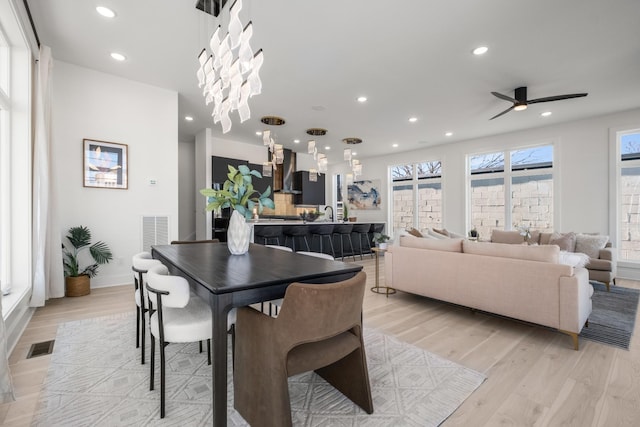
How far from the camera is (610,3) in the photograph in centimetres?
248

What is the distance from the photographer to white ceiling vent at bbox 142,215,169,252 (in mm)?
4277

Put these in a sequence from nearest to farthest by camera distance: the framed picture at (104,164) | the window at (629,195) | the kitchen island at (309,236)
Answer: the framed picture at (104,164) → the window at (629,195) → the kitchen island at (309,236)

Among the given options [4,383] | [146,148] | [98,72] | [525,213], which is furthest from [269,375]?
[525,213]

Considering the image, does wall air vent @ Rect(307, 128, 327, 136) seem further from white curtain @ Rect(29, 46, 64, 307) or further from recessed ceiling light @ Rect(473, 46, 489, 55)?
white curtain @ Rect(29, 46, 64, 307)

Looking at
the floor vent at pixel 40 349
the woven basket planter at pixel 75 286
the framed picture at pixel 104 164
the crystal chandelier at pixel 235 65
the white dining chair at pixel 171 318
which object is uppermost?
the crystal chandelier at pixel 235 65

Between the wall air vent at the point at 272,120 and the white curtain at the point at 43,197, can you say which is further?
the wall air vent at the point at 272,120

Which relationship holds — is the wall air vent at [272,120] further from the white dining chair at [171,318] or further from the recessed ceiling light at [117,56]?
the white dining chair at [171,318]

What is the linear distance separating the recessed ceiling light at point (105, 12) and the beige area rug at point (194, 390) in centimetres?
297

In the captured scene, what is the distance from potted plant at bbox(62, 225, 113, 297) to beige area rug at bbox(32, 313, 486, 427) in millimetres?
1537

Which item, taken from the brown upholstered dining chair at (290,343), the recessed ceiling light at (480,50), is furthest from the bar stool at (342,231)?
the brown upholstered dining chair at (290,343)

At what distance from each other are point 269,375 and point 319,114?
4848 millimetres

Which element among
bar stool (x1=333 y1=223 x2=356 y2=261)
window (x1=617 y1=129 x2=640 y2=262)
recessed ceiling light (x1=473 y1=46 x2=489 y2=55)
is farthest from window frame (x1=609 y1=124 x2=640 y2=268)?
bar stool (x1=333 y1=223 x2=356 y2=261)

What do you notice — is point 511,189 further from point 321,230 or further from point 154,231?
point 154,231

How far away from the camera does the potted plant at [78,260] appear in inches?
143
